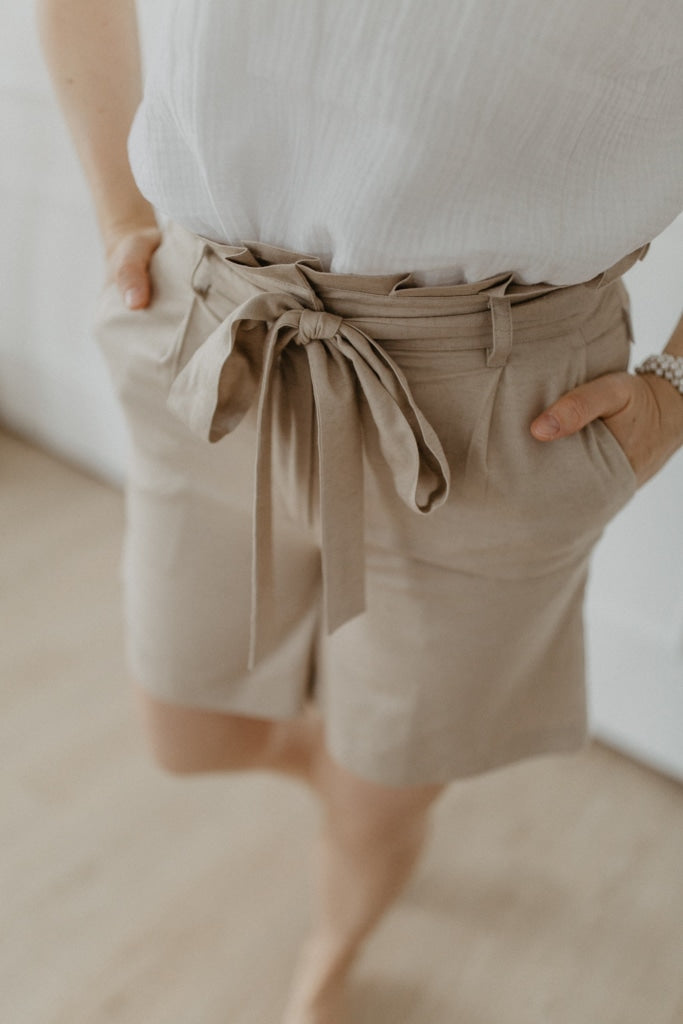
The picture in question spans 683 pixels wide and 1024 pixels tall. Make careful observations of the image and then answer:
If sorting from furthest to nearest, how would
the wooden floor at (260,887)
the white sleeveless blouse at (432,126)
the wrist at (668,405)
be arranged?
the wooden floor at (260,887) → the wrist at (668,405) → the white sleeveless blouse at (432,126)

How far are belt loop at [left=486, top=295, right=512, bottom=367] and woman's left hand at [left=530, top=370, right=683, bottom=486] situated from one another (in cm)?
6

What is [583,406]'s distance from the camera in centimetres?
64

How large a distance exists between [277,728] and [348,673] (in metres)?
0.32

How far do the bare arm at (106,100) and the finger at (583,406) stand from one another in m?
0.34

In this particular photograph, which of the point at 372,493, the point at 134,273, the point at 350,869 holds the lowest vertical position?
the point at 350,869

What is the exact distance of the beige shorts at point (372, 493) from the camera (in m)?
0.62

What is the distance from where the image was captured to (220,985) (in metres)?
1.06

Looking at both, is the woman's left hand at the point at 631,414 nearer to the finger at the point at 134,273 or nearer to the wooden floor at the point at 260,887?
the finger at the point at 134,273

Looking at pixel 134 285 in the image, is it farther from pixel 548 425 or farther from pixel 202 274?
pixel 548 425

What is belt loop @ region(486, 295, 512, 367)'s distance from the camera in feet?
1.98

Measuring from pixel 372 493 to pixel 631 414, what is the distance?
0.21 m

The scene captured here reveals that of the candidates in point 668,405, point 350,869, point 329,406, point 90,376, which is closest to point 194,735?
point 350,869

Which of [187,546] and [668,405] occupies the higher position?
[668,405]

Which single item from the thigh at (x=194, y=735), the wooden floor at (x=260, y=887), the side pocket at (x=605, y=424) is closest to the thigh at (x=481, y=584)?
the side pocket at (x=605, y=424)
